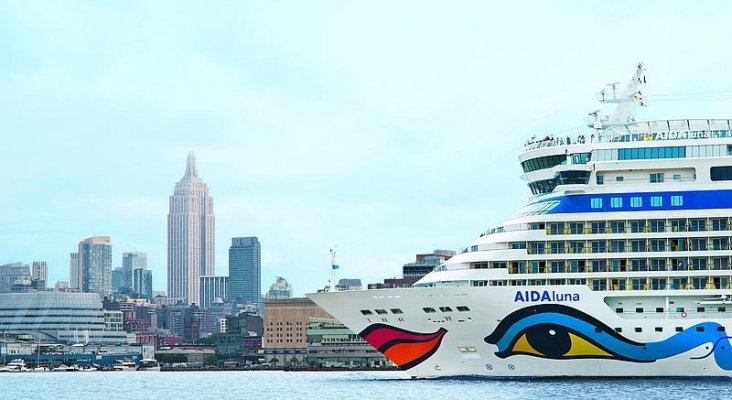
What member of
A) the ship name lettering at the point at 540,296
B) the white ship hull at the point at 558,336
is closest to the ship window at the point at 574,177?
the white ship hull at the point at 558,336

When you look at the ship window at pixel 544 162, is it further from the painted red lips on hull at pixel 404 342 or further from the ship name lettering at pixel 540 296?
the painted red lips on hull at pixel 404 342

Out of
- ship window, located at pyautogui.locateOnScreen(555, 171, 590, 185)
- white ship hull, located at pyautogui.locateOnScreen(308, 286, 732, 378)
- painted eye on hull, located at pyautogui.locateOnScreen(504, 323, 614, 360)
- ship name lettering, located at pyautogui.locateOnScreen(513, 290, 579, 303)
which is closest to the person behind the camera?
white ship hull, located at pyautogui.locateOnScreen(308, 286, 732, 378)

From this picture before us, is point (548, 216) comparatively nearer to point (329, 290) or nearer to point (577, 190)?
point (577, 190)

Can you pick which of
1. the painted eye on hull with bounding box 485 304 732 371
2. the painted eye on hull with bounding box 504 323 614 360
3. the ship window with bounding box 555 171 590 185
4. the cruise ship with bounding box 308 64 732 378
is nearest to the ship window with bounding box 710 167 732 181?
the cruise ship with bounding box 308 64 732 378

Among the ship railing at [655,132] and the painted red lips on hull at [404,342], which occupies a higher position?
the ship railing at [655,132]

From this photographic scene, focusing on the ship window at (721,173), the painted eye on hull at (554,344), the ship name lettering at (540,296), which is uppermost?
the ship window at (721,173)

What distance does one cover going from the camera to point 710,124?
61719 mm

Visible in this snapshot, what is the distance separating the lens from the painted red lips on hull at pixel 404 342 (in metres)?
59.3

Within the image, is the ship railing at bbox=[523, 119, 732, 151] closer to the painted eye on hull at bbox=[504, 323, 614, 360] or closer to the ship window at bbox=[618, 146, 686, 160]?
the ship window at bbox=[618, 146, 686, 160]

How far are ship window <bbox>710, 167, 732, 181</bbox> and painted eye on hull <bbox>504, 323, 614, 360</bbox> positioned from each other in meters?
9.16

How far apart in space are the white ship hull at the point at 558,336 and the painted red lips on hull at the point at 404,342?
0.37ft

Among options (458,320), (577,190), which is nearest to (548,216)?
(577,190)

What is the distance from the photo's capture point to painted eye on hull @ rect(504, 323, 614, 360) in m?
57.5

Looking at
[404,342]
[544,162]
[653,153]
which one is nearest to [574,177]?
[544,162]
